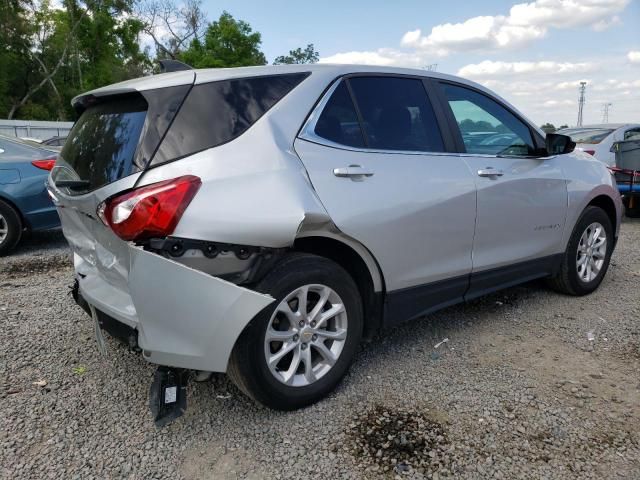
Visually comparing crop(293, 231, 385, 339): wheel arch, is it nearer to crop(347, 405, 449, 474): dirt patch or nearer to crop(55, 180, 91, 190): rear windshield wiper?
crop(347, 405, 449, 474): dirt patch

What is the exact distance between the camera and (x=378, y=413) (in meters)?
2.74

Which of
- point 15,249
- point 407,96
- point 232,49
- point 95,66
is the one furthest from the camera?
point 95,66

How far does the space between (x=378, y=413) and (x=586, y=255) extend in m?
2.80

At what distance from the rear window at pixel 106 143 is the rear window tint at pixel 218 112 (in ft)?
0.63

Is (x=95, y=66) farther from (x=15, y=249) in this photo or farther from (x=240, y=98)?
(x=240, y=98)

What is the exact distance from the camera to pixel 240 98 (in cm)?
255

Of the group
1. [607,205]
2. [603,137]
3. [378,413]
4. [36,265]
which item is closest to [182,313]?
[378,413]

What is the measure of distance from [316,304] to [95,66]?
50249mm

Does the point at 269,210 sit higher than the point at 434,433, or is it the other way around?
the point at 269,210

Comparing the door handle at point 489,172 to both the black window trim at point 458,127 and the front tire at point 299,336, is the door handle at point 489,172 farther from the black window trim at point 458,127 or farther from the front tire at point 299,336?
the front tire at point 299,336

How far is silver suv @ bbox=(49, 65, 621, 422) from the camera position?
7.48ft

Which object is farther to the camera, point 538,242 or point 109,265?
point 538,242

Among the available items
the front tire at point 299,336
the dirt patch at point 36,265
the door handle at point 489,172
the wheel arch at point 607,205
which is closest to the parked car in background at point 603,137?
the wheel arch at point 607,205

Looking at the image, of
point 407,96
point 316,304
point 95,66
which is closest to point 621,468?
point 316,304
